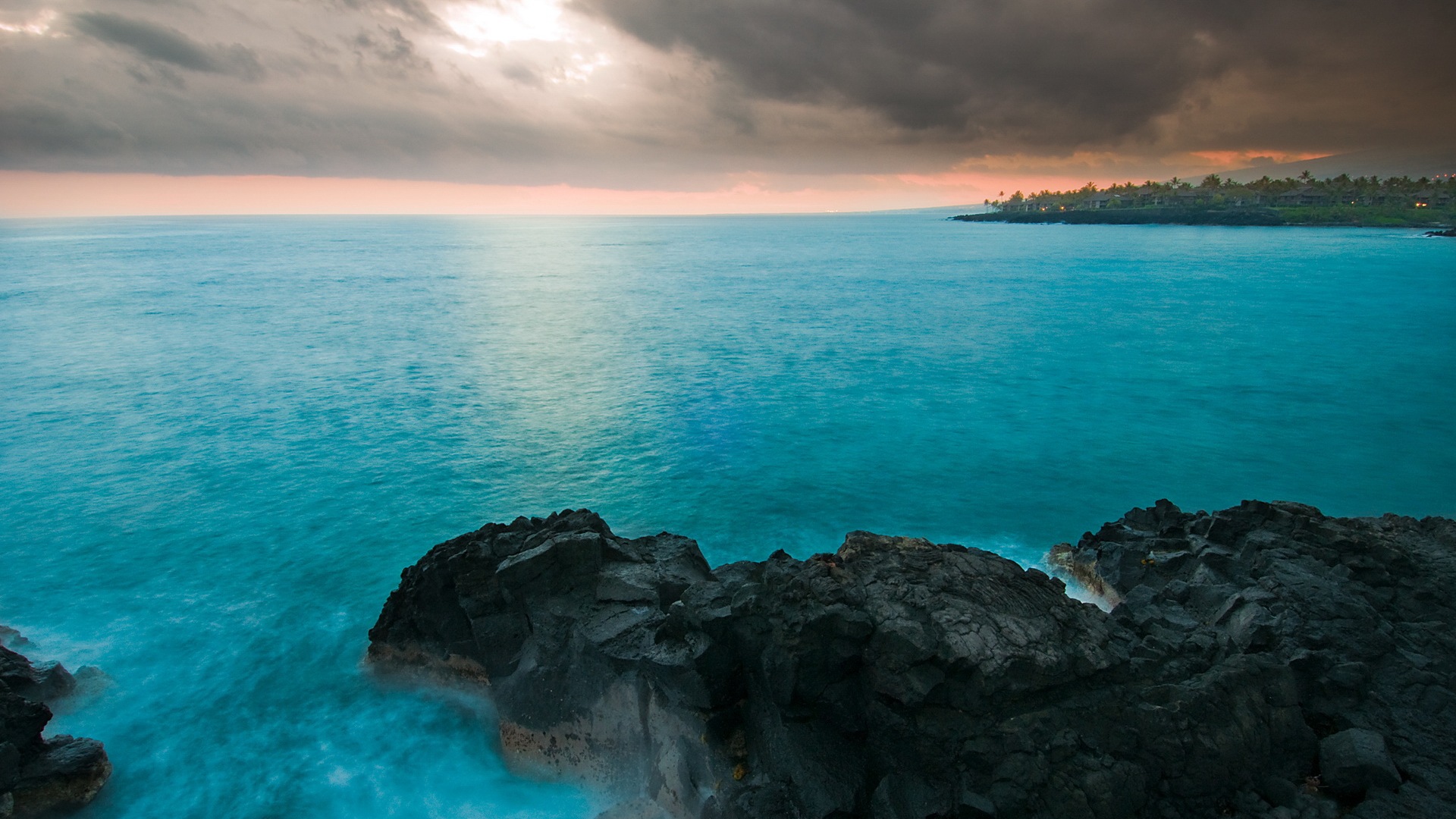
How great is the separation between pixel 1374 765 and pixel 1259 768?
4.19 feet

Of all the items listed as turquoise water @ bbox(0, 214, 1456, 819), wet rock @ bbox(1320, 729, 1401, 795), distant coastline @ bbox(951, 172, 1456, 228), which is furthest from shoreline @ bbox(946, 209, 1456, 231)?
wet rock @ bbox(1320, 729, 1401, 795)

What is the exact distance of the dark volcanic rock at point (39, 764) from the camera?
11.1m

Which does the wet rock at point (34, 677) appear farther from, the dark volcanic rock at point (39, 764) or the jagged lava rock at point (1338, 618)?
the jagged lava rock at point (1338, 618)

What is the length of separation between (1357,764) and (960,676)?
5110mm

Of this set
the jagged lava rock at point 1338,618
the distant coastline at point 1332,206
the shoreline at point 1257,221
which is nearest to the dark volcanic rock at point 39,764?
the jagged lava rock at point 1338,618

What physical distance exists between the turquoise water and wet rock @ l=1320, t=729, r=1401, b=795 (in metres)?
10.4

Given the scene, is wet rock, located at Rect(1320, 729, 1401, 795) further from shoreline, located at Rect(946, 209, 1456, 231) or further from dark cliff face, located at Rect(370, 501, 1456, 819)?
shoreline, located at Rect(946, 209, 1456, 231)

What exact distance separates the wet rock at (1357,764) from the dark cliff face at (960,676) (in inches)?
1.0

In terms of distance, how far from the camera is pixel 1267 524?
15109 mm

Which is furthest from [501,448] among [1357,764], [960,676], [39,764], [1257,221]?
[1257,221]

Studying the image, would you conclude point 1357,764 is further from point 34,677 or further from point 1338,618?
point 34,677

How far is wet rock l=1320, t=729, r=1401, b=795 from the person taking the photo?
9.38m

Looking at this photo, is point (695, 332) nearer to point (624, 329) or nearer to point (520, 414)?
point (624, 329)

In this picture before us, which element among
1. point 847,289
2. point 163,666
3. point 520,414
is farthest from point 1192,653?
point 847,289
